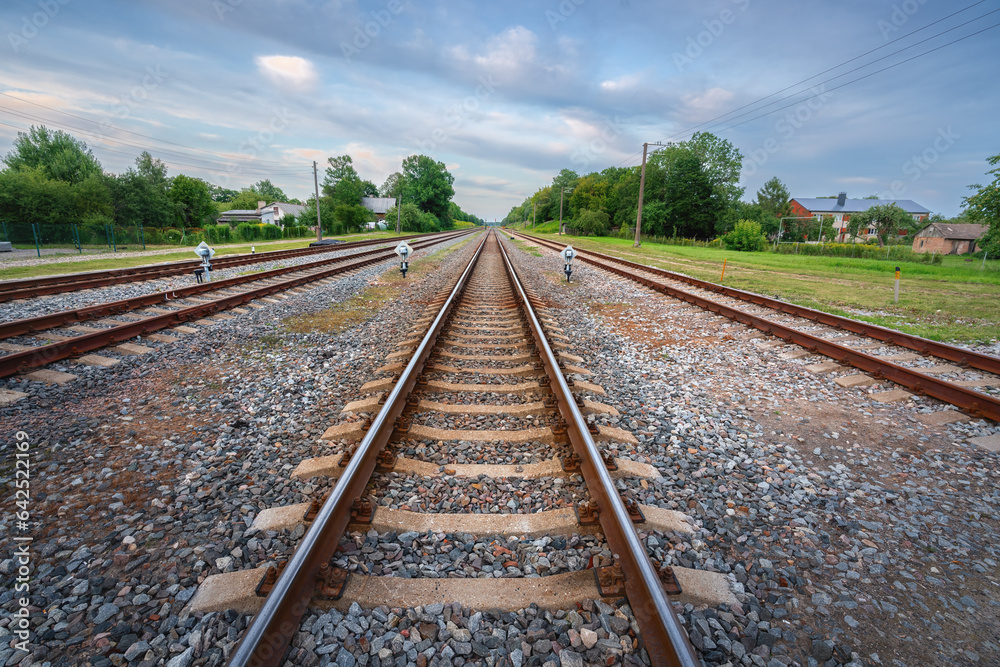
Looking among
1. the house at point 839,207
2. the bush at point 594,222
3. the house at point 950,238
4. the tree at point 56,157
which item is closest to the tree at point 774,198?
the house at point 839,207

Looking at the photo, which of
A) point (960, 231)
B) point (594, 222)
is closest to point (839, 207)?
point (960, 231)

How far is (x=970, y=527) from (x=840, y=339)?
17.2 ft

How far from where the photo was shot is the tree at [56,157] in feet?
143

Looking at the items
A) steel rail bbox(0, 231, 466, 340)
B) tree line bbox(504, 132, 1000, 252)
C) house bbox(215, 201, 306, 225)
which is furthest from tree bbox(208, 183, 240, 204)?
steel rail bbox(0, 231, 466, 340)

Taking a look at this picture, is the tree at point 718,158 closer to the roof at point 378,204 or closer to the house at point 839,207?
the house at point 839,207

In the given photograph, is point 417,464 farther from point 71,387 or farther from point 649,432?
point 71,387

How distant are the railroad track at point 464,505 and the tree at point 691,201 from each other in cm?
5913

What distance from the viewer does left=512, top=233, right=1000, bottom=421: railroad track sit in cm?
478

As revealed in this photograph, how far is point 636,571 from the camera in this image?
210 centimetres

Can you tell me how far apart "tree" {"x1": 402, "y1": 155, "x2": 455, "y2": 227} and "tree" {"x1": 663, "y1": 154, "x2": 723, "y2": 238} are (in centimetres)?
5730

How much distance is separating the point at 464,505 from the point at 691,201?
63774 mm

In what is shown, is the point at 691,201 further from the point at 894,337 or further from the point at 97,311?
the point at 97,311

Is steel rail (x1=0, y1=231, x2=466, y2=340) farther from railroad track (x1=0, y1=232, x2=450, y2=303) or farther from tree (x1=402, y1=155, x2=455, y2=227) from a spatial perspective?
tree (x1=402, y1=155, x2=455, y2=227)

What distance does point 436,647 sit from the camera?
73.5 inches
